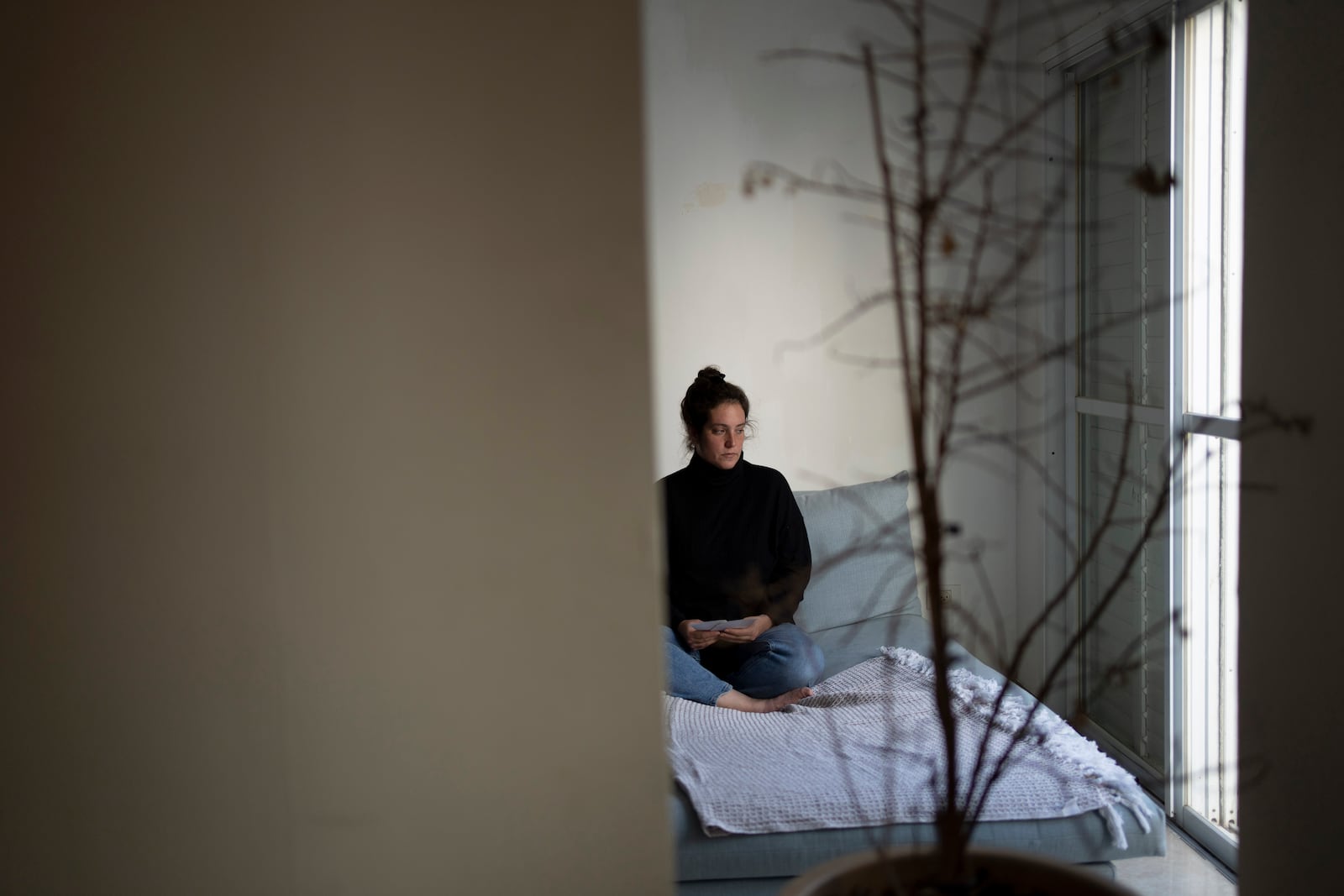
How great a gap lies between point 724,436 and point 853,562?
0.59 m

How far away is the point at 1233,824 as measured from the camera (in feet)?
7.87

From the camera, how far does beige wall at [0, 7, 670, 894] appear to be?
0.95m

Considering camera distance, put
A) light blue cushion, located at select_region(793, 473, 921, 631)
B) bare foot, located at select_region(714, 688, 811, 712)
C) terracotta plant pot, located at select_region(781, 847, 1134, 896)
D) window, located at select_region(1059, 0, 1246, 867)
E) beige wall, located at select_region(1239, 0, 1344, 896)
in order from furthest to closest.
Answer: light blue cushion, located at select_region(793, 473, 921, 631), bare foot, located at select_region(714, 688, 811, 712), window, located at select_region(1059, 0, 1246, 867), beige wall, located at select_region(1239, 0, 1344, 896), terracotta plant pot, located at select_region(781, 847, 1134, 896)

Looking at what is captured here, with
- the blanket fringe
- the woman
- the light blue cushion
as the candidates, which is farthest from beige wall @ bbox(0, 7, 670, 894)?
the light blue cushion

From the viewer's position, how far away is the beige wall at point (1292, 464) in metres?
1.29

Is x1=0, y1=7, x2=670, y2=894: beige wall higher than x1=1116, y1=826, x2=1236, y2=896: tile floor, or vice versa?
x1=0, y1=7, x2=670, y2=894: beige wall

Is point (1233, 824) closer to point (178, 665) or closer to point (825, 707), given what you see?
point (825, 707)

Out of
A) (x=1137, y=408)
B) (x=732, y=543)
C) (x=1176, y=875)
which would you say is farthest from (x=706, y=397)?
(x=1176, y=875)

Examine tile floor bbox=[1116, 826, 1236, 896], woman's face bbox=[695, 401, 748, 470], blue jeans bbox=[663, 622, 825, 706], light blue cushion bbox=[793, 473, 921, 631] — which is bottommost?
tile floor bbox=[1116, 826, 1236, 896]

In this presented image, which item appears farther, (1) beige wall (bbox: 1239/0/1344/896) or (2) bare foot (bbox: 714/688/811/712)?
(2) bare foot (bbox: 714/688/811/712)

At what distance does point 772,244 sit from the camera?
3.46 metres

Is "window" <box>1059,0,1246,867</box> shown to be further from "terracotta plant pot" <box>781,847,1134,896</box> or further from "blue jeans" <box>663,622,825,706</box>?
"terracotta plant pot" <box>781,847,1134,896</box>

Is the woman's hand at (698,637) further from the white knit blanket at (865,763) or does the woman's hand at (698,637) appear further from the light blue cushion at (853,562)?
the light blue cushion at (853,562)

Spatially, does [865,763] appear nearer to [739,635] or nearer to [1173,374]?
[739,635]
